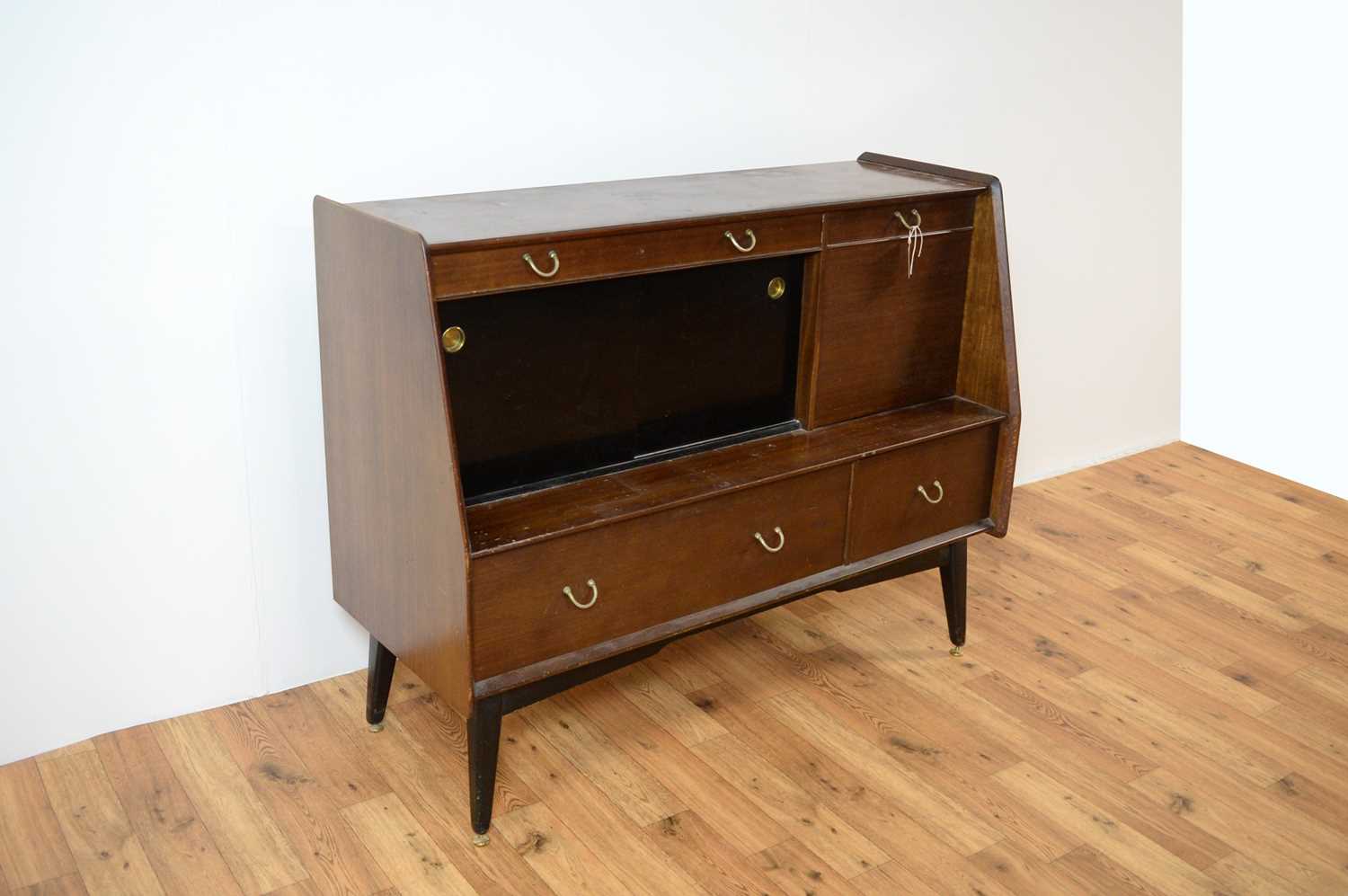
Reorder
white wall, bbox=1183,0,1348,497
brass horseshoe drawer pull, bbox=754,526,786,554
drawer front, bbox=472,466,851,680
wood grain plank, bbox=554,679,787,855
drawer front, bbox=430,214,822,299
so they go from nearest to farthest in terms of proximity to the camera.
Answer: drawer front, bbox=430,214,822,299 → drawer front, bbox=472,466,851,680 → wood grain plank, bbox=554,679,787,855 → brass horseshoe drawer pull, bbox=754,526,786,554 → white wall, bbox=1183,0,1348,497

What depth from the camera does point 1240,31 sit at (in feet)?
11.7

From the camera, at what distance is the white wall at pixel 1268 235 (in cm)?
353

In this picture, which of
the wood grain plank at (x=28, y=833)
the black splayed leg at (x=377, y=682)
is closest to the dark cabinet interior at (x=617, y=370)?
the black splayed leg at (x=377, y=682)

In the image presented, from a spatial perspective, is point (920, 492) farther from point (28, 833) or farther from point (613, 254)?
point (28, 833)

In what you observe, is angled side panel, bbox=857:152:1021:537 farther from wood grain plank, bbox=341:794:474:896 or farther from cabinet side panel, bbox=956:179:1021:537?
wood grain plank, bbox=341:794:474:896

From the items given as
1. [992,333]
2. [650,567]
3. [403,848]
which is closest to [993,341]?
[992,333]

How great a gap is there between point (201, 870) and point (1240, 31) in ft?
10.5

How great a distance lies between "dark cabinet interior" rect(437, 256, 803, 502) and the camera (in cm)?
210

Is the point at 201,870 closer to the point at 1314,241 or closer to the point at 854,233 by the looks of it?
the point at 854,233

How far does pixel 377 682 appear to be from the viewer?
7.88ft

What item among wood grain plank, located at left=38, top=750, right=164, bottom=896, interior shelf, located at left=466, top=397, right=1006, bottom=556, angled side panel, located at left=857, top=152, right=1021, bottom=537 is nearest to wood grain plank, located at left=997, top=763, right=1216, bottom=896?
angled side panel, located at left=857, top=152, right=1021, bottom=537

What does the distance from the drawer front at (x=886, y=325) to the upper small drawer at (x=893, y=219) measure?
0.02m

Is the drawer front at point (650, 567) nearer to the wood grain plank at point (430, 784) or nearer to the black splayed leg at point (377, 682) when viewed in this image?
the wood grain plank at point (430, 784)

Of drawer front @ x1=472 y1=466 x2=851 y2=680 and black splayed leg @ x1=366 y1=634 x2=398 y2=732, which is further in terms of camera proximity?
black splayed leg @ x1=366 y1=634 x2=398 y2=732
